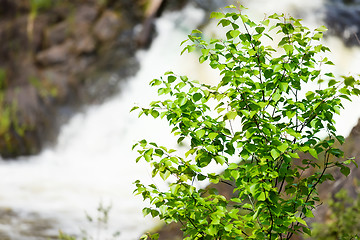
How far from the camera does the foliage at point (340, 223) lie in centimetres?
352

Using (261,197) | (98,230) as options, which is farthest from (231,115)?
(98,230)

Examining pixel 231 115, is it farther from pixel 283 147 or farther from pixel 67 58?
pixel 67 58

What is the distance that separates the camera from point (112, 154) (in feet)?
37.8

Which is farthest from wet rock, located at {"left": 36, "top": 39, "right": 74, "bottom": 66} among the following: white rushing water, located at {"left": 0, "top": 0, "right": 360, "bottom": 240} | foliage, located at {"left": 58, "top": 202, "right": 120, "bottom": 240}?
foliage, located at {"left": 58, "top": 202, "right": 120, "bottom": 240}

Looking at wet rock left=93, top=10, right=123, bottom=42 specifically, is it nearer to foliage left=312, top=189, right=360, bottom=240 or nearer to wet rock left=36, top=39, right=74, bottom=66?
wet rock left=36, top=39, right=74, bottom=66

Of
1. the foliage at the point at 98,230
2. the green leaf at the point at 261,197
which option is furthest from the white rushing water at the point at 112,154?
the green leaf at the point at 261,197

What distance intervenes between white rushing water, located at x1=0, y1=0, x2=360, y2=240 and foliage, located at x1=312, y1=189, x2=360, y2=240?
12.7 ft

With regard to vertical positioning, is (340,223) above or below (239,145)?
below

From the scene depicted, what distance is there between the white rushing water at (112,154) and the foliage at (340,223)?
387 centimetres

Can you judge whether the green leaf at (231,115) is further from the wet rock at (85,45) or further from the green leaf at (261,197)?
the wet rock at (85,45)

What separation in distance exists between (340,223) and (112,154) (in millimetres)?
8479

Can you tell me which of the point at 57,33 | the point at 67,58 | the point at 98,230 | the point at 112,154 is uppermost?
the point at 57,33

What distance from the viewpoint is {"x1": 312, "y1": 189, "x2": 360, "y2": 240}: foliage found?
352cm

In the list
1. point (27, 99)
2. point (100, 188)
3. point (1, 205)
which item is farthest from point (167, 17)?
point (1, 205)
